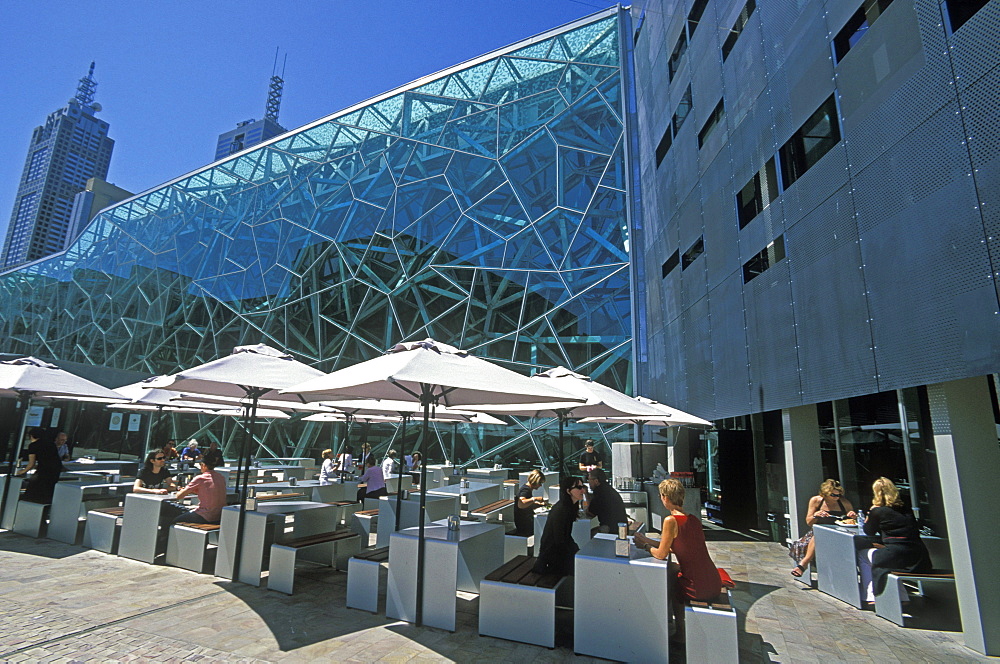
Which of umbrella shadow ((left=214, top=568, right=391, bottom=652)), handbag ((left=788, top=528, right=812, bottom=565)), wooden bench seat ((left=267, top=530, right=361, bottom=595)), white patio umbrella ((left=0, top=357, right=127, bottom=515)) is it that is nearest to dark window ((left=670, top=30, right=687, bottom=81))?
handbag ((left=788, top=528, right=812, bottom=565))

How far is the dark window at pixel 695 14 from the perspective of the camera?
14246 mm

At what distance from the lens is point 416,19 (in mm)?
10961

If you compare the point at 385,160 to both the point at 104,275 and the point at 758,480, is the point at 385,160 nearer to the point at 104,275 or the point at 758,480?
the point at 758,480

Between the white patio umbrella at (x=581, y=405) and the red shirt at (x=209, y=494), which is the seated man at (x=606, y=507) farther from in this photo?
the red shirt at (x=209, y=494)

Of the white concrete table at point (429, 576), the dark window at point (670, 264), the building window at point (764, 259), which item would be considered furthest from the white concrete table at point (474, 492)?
the dark window at point (670, 264)

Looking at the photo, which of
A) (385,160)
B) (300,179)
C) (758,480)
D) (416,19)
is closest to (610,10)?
(385,160)

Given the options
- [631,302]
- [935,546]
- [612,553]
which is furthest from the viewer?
[631,302]

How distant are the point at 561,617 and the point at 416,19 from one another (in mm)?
11374

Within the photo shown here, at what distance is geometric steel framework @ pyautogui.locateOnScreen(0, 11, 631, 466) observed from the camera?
19.9 m

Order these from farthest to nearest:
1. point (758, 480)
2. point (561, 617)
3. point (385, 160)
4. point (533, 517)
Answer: point (385, 160) < point (758, 480) < point (533, 517) < point (561, 617)

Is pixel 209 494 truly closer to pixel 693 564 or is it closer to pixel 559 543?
pixel 559 543

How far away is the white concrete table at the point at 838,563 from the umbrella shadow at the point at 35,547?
33.6 feet

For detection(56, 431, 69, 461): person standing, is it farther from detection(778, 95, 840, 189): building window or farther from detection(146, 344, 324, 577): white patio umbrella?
detection(778, 95, 840, 189): building window

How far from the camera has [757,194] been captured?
34.6ft
